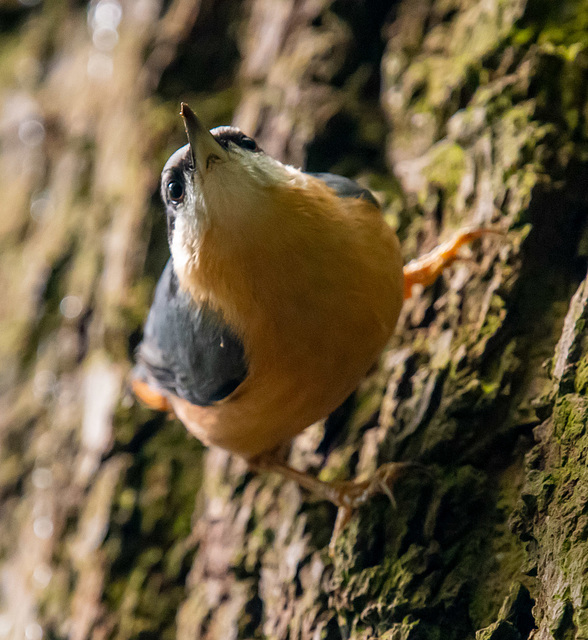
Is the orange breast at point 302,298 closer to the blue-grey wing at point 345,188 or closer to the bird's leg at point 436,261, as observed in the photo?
the blue-grey wing at point 345,188

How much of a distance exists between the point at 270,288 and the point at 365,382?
39.2 inches

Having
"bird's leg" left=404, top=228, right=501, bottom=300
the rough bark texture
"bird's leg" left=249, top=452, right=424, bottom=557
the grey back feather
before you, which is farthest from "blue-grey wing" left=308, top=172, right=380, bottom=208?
"bird's leg" left=249, top=452, right=424, bottom=557

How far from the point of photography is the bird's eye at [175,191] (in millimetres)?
2318

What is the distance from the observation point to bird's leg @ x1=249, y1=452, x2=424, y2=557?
8.07 feet

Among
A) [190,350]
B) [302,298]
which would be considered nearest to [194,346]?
[190,350]

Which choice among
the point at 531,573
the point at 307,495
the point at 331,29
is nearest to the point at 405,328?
the point at 307,495

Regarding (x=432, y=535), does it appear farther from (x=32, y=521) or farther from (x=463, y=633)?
(x=32, y=521)

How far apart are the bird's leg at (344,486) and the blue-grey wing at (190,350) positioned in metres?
0.48

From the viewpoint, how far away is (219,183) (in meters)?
2.11

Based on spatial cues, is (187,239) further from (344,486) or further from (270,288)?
(344,486)

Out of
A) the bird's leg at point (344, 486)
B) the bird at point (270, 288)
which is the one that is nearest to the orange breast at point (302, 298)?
the bird at point (270, 288)

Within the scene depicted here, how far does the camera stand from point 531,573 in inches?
74.9

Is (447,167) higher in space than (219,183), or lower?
lower

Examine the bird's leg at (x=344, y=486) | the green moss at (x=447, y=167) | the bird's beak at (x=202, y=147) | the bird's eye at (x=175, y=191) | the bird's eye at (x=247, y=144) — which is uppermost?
the bird's beak at (x=202, y=147)
